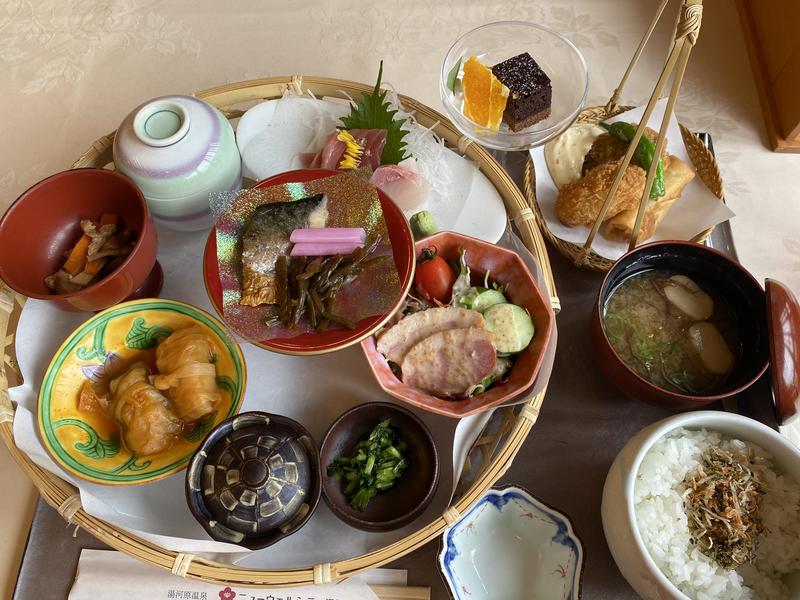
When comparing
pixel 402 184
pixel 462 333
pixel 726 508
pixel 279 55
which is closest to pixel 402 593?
pixel 462 333

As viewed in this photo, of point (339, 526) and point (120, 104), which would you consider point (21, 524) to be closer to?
point (339, 526)

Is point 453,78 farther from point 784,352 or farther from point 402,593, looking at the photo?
point 402,593

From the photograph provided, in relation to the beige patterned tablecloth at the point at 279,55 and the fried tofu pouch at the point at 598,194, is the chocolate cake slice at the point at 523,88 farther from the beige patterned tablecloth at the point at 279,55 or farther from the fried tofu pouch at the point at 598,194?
the beige patterned tablecloth at the point at 279,55

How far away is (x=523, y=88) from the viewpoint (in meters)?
1.73

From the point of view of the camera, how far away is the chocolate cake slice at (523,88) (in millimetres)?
1729

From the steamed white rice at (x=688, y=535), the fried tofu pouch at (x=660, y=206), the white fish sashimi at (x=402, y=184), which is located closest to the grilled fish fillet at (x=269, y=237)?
the white fish sashimi at (x=402, y=184)

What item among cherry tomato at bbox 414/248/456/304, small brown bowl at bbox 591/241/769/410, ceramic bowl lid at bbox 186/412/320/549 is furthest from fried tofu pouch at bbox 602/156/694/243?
ceramic bowl lid at bbox 186/412/320/549

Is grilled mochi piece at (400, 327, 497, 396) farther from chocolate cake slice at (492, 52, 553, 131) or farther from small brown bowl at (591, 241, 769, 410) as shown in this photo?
chocolate cake slice at (492, 52, 553, 131)

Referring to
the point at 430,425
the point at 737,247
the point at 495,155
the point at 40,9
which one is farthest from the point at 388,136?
the point at 40,9

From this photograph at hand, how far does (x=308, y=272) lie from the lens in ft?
4.45

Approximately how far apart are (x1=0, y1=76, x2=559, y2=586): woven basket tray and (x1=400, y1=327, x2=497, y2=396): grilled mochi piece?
0.14m

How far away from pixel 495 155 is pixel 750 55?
3.80 ft

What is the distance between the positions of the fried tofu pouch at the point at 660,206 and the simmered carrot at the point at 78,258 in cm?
137

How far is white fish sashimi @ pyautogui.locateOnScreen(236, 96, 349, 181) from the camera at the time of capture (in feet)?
5.35
